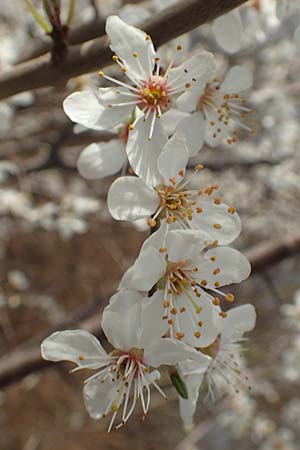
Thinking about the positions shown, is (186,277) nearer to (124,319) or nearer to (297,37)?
(124,319)

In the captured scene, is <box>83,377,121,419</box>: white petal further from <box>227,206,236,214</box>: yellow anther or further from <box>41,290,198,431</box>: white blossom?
<box>227,206,236,214</box>: yellow anther

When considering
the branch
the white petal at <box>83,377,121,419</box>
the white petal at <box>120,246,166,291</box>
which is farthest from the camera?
the branch

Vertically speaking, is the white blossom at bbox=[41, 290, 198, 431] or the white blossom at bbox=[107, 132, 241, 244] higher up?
the white blossom at bbox=[107, 132, 241, 244]

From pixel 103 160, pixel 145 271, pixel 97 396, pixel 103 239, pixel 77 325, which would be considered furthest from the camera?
pixel 103 239

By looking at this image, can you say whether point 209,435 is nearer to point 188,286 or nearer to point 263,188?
point 263,188

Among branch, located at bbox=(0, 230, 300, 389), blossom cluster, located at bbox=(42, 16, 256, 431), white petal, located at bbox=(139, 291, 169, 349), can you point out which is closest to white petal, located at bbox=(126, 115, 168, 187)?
blossom cluster, located at bbox=(42, 16, 256, 431)

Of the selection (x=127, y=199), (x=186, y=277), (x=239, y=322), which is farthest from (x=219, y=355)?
(x=127, y=199)
